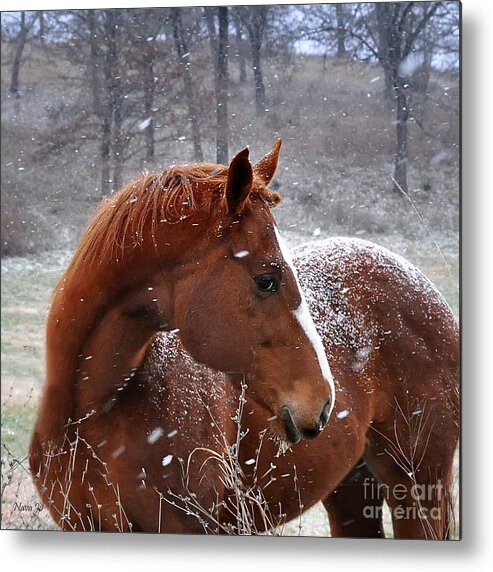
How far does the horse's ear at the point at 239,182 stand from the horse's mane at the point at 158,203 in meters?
0.03

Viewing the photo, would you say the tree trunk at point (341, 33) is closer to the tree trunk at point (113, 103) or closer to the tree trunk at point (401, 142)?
the tree trunk at point (401, 142)

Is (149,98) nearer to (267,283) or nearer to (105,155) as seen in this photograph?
(105,155)

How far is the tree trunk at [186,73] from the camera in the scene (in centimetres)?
231

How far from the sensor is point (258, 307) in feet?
6.53

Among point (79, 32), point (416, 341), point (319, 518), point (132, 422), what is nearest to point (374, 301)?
point (416, 341)

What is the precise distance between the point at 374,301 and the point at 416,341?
0.56 feet

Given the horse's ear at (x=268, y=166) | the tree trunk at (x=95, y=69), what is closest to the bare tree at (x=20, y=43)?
the tree trunk at (x=95, y=69)

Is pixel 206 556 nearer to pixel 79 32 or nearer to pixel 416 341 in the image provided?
pixel 416 341

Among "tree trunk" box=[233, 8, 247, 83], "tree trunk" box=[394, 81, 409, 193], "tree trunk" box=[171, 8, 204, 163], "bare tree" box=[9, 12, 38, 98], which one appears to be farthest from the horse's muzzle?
"bare tree" box=[9, 12, 38, 98]

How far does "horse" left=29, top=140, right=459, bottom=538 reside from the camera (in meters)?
2.00

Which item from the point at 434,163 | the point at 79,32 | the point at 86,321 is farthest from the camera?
the point at 79,32

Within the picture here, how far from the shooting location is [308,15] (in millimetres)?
2307

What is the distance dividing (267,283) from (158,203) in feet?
1.13

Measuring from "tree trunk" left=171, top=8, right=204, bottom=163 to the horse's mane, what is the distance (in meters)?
0.24
